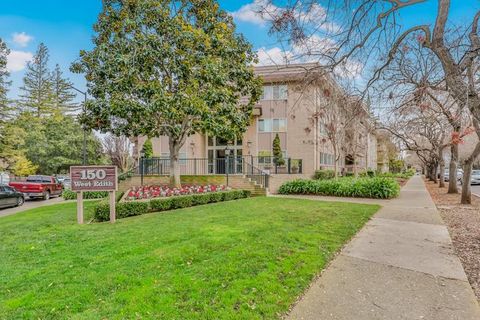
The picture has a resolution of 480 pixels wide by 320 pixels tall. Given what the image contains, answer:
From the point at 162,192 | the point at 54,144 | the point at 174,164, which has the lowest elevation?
the point at 162,192

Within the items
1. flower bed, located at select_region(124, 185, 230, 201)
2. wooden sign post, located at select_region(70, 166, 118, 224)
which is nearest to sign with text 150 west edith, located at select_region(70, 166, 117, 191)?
wooden sign post, located at select_region(70, 166, 118, 224)

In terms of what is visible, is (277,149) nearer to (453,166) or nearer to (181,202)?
(453,166)

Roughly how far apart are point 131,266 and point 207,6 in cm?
1339

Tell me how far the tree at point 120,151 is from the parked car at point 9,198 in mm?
12721

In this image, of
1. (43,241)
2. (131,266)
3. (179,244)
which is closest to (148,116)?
(43,241)

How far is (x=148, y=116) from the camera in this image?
13758 mm

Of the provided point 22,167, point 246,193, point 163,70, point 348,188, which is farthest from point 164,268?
point 22,167

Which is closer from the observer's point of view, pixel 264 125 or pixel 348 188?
pixel 348 188

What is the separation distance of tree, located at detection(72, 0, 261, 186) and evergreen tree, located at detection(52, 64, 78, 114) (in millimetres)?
44233

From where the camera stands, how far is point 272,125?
24641mm

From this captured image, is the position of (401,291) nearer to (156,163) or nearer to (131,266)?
(131,266)

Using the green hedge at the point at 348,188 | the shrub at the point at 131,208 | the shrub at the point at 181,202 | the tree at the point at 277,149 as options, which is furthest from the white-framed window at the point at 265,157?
the shrub at the point at 131,208

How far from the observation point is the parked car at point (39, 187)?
20.4m

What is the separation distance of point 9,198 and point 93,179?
Result: 11.2m
